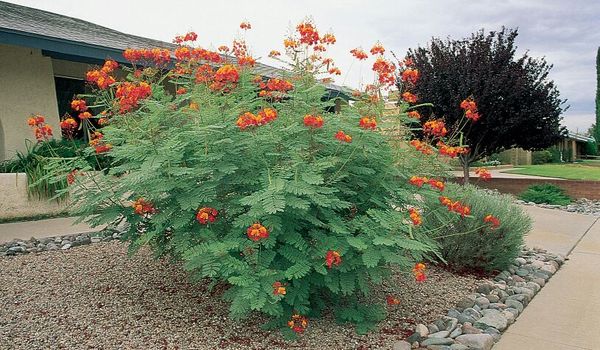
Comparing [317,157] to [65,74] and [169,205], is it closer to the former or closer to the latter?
[169,205]

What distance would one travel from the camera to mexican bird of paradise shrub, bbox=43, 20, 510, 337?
11.4 ft

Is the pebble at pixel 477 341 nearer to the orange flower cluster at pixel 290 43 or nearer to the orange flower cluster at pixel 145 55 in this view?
the orange flower cluster at pixel 290 43

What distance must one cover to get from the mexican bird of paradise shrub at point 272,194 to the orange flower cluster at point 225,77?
0.04 ft

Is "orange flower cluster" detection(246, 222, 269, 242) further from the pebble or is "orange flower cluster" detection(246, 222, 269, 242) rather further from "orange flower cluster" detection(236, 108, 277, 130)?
the pebble

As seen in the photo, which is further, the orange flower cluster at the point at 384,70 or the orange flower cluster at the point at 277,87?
the orange flower cluster at the point at 384,70

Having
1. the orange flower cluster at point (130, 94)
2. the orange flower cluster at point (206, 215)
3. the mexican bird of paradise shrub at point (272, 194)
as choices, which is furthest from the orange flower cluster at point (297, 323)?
the orange flower cluster at point (130, 94)

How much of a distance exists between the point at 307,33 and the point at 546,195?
11315 millimetres

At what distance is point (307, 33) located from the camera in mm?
4469

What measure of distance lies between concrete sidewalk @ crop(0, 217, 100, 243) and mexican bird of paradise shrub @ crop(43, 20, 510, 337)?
2.73 metres

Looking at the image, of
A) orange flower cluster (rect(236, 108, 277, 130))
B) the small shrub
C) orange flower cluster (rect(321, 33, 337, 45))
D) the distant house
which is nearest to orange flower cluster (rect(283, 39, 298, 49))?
orange flower cluster (rect(321, 33, 337, 45))

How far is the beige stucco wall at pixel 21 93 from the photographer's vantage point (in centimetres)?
945

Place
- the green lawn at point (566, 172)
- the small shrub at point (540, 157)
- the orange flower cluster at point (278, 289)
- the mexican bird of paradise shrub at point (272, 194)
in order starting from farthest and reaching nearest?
1. the small shrub at point (540, 157)
2. the green lawn at point (566, 172)
3. the mexican bird of paradise shrub at point (272, 194)
4. the orange flower cluster at point (278, 289)

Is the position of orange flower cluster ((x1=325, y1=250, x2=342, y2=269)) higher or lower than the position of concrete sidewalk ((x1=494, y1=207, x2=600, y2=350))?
higher

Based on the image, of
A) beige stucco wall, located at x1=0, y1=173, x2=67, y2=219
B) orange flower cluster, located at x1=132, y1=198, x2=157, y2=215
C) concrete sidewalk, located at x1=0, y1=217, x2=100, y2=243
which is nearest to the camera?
orange flower cluster, located at x1=132, y1=198, x2=157, y2=215
